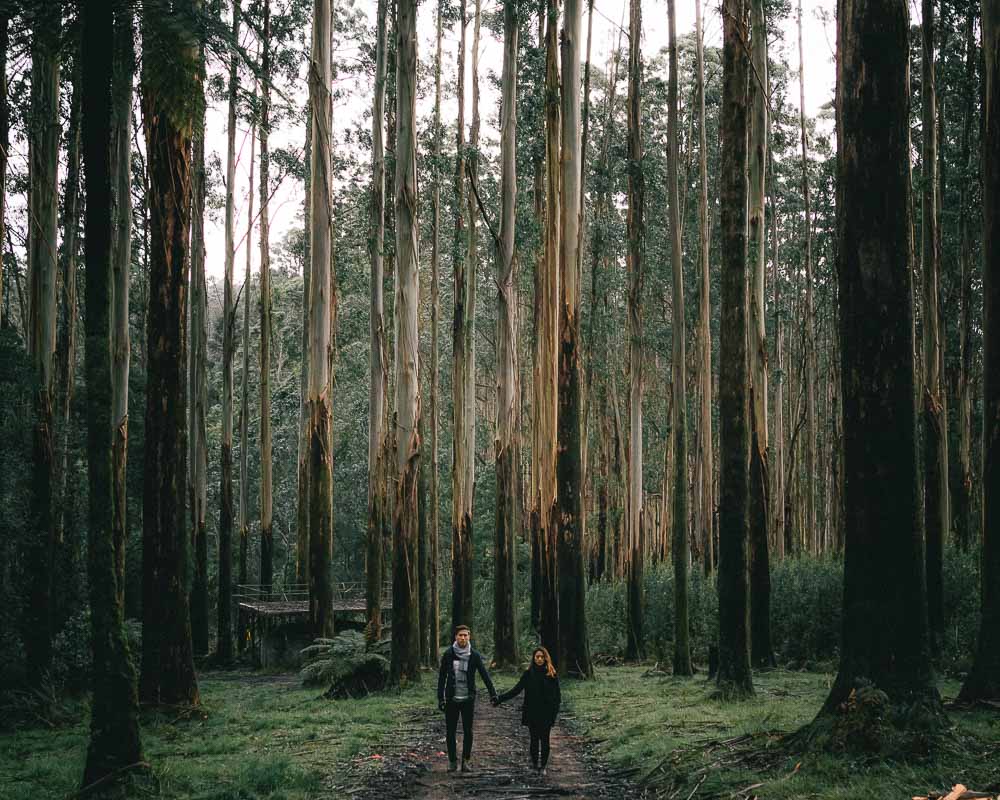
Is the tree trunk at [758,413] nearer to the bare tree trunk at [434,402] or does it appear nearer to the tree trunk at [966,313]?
the tree trunk at [966,313]

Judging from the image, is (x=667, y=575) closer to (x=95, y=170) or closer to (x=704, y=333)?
(x=704, y=333)

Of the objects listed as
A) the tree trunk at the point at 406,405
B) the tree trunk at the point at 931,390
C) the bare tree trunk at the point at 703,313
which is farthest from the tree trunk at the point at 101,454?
the bare tree trunk at the point at 703,313

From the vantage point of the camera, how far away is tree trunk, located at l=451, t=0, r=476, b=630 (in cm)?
2022

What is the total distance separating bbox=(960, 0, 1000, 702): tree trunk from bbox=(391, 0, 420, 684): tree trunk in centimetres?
835

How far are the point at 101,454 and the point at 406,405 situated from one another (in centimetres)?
742

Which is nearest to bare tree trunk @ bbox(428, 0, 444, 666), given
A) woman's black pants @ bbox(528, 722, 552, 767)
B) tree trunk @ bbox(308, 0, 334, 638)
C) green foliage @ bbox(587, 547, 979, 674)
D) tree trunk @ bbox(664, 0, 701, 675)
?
tree trunk @ bbox(308, 0, 334, 638)

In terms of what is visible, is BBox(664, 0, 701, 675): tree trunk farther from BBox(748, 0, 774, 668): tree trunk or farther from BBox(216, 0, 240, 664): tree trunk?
BBox(216, 0, 240, 664): tree trunk

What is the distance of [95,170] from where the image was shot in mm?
7930

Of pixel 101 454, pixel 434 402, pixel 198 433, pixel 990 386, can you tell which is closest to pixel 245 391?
pixel 198 433

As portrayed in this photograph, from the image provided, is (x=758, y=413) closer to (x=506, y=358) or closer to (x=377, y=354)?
(x=506, y=358)

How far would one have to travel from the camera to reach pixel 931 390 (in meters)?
16.0

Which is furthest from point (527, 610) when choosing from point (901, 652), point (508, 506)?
point (901, 652)

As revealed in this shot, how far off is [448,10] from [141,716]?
19.2 meters

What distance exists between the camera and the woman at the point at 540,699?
8727mm
